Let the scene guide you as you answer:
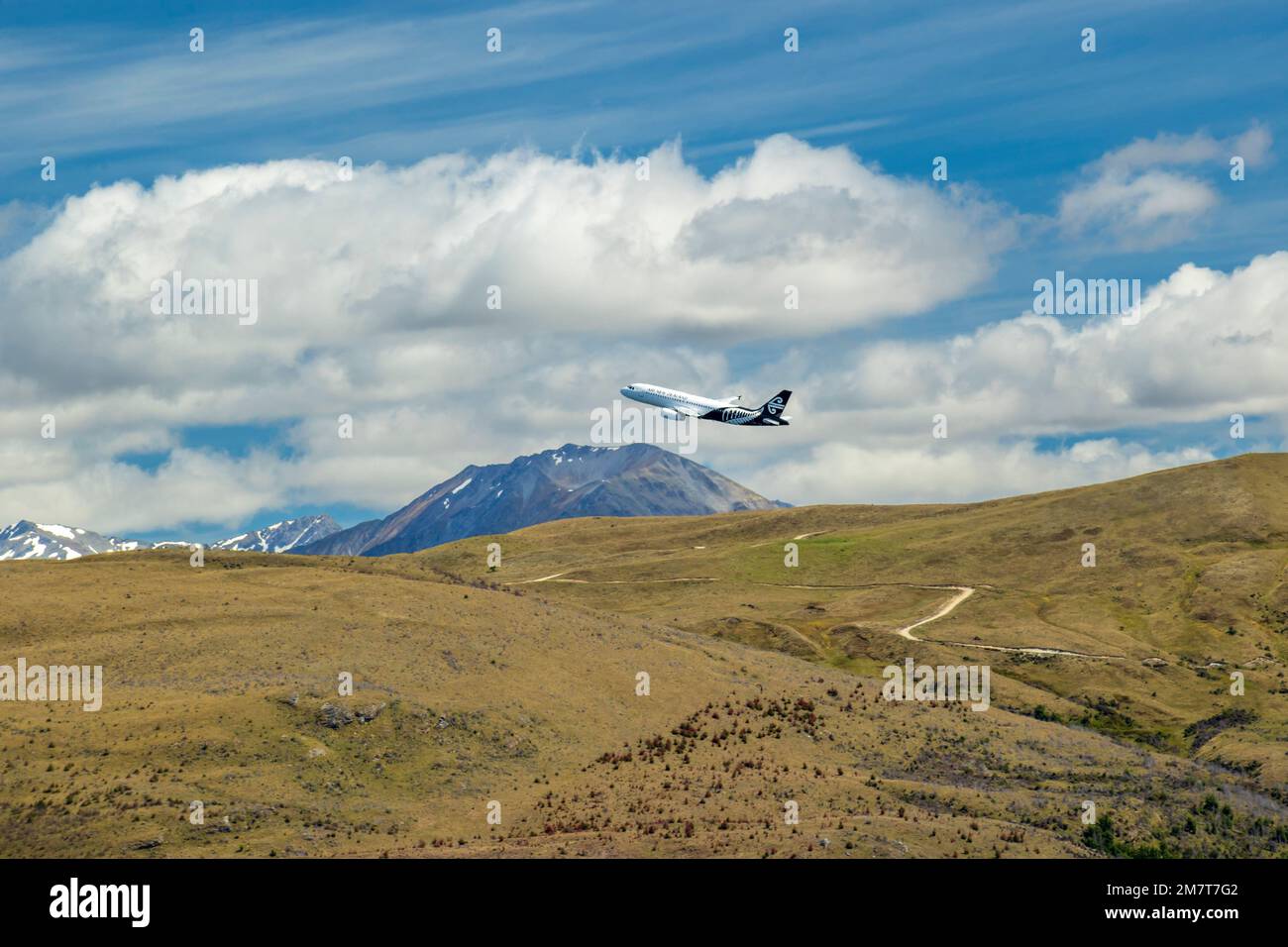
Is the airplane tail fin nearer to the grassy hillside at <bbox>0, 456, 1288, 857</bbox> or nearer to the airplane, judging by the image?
the airplane

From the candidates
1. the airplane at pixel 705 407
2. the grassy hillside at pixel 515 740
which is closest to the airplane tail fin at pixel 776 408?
the airplane at pixel 705 407

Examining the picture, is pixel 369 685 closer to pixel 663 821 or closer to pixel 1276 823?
pixel 663 821

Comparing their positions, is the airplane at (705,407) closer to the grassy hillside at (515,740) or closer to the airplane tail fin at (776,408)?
the airplane tail fin at (776,408)

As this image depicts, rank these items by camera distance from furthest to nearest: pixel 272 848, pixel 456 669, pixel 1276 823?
pixel 456 669
pixel 1276 823
pixel 272 848

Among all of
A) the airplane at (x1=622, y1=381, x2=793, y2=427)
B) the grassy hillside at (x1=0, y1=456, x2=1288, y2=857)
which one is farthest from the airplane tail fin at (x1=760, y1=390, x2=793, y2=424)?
the grassy hillside at (x1=0, y1=456, x2=1288, y2=857)

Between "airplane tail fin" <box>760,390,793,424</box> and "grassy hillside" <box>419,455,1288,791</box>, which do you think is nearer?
"grassy hillside" <box>419,455,1288,791</box>
